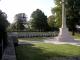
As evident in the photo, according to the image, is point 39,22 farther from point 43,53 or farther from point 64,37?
point 43,53

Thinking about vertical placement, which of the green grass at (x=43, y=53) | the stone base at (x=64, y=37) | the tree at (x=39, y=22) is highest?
the tree at (x=39, y=22)

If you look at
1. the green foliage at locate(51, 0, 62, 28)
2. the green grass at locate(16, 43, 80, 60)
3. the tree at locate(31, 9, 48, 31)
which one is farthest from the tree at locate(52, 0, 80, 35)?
the green grass at locate(16, 43, 80, 60)

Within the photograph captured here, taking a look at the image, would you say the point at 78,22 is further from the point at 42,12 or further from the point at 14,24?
the point at 14,24

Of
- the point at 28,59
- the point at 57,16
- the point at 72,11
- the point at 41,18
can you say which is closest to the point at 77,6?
the point at 72,11

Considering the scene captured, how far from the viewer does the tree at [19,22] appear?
70256 millimetres

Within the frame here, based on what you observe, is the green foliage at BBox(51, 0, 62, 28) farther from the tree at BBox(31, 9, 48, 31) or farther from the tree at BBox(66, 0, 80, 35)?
the tree at BBox(31, 9, 48, 31)

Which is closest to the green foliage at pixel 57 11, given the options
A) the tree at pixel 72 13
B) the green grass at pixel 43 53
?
the tree at pixel 72 13

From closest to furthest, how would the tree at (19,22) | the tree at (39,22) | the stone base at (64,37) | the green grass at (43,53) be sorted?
1. the green grass at (43,53)
2. the stone base at (64,37)
3. the tree at (39,22)
4. the tree at (19,22)

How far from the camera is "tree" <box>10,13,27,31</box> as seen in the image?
70.3 metres

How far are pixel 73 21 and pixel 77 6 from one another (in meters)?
2.99

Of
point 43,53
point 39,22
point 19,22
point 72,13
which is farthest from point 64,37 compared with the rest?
point 19,22

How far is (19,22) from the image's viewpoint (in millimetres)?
73125

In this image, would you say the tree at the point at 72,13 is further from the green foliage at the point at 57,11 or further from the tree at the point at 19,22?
the tree at the point at 19,22

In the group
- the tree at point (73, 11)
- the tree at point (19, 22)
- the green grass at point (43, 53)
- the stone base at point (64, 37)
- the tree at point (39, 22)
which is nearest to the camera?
the green grass at point (43, 53)
